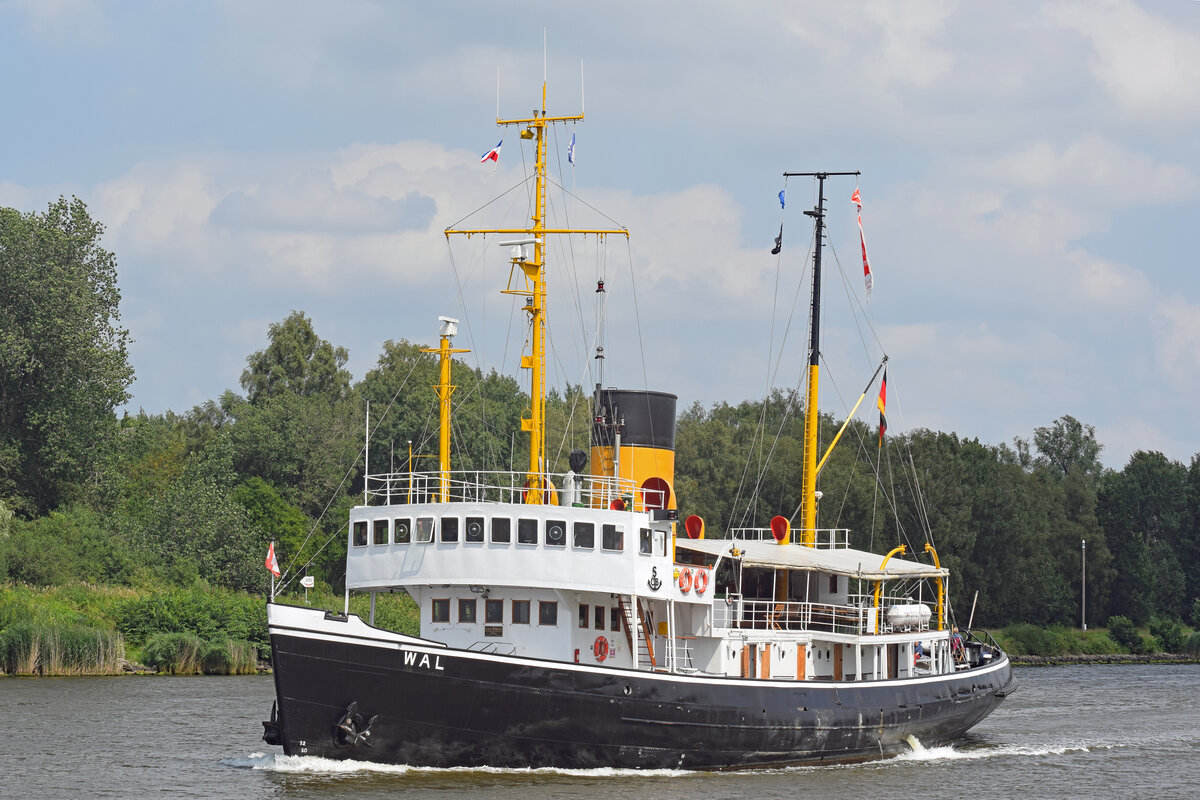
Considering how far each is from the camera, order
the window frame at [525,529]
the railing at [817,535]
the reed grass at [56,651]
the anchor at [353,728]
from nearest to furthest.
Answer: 1. the anchor at [353,728]
2. the window frame at [525,529]
3. the railing at [817,535]
4. the reed grass at [56,651]

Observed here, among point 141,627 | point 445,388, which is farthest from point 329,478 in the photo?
point 445,388

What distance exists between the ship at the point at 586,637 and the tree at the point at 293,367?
217ft

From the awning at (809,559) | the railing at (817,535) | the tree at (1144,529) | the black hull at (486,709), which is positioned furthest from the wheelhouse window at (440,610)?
the tree at (1144,529)

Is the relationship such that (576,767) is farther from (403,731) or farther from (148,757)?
(148,757)

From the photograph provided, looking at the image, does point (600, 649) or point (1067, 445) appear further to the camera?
point (1067, 445)

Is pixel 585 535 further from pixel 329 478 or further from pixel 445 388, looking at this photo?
pixel 329 478

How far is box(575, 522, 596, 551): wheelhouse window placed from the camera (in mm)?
27828

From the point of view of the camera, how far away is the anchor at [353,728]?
25906 mm

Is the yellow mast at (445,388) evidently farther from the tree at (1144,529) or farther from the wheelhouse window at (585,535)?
the tree at (1144,529)

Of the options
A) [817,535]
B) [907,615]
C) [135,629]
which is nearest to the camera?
[907,615]

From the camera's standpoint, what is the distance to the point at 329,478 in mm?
85688

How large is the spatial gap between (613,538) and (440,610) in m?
3.76

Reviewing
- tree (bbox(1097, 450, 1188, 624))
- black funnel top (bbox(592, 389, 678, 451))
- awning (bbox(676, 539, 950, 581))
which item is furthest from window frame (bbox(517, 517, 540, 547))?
tree (bbox(1097, 450, 1188, 624))

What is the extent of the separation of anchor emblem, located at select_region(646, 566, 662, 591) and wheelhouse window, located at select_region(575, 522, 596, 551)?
1.44 meters
